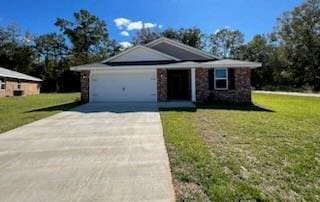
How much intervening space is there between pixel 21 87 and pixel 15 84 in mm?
1706

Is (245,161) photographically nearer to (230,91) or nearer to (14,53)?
(230,91)

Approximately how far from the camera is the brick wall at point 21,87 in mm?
32688

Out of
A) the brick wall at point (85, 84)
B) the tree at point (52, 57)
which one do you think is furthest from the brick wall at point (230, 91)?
the tree at point (52, 57)

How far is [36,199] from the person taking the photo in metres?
4.20

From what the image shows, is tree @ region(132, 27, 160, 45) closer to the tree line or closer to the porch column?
the tree line

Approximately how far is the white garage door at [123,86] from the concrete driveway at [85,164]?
377 inches

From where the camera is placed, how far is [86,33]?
5609 cm

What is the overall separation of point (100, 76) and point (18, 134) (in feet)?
36.4

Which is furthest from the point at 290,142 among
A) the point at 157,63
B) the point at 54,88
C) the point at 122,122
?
the point at 54,88

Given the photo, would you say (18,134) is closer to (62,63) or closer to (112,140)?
(112,140)

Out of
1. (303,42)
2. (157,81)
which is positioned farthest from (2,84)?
(303,42)

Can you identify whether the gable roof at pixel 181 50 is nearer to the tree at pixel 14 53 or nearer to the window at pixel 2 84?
the window at pixel 2 84

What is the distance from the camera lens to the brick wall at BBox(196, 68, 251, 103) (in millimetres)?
19234

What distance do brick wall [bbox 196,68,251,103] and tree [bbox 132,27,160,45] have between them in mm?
34119
